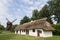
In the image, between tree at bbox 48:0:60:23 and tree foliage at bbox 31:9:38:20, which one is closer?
tree at bbox 48:0:60:23

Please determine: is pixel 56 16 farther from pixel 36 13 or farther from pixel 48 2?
pixel 36 13

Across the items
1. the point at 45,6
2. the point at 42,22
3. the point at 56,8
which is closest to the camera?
the point at 42,22

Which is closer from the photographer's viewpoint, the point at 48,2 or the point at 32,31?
the point at 32,31

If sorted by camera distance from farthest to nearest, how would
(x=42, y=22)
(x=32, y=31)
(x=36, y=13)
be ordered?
(x=36, y=13), (x=32, y=31), (x=42, y=22)

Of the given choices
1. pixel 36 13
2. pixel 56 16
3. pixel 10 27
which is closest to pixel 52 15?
pixel 56 16

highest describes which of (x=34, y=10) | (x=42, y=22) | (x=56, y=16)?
(x=34, y=10)

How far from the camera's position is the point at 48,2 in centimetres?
7706

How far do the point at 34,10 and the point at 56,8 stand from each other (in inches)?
766

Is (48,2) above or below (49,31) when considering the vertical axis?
above

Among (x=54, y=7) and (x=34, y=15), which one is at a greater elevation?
(x=54, y=7)

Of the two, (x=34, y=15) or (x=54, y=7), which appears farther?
(x=34, y=15)

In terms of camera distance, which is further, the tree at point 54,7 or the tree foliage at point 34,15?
the tree foliage at point 34,15

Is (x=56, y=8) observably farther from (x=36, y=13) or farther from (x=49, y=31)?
(x=49, y=31)

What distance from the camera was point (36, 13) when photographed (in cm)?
8750
